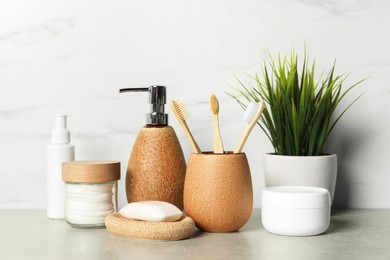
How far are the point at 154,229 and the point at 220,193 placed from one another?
11 cm

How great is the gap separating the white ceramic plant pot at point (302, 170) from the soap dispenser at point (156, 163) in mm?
162

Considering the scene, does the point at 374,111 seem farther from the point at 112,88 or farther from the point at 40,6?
the point at 40,6

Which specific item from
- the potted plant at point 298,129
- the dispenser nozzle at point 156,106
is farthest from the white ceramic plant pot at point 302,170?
the dispenser nozzle at point 156,106

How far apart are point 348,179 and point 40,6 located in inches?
27.3

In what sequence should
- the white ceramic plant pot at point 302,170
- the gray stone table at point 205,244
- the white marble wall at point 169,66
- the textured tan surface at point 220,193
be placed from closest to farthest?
the gray stone table at point 205,244 < the textured tan surface at point 220,193 < the white ceramic plant pot at point 302,170 < the white marble wall at point 169,66

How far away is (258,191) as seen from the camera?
41.6 inches

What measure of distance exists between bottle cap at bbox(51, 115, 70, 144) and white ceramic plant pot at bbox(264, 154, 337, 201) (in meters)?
0.37

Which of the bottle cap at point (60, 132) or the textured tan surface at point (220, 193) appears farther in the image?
the bottle cap at point (60, 132)

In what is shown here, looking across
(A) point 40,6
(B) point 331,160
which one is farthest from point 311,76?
(A) point 40,6

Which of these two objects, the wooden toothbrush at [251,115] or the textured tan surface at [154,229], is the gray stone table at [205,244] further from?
the wooden toothbrush at [251,115]

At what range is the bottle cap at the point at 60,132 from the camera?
952 mm

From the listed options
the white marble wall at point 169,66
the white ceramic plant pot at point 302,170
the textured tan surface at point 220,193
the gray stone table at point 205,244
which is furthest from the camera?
the white marble wall at point 169,66

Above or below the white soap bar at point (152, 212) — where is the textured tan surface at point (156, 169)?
above

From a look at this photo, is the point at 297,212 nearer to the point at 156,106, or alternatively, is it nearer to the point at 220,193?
the point at 220,193
